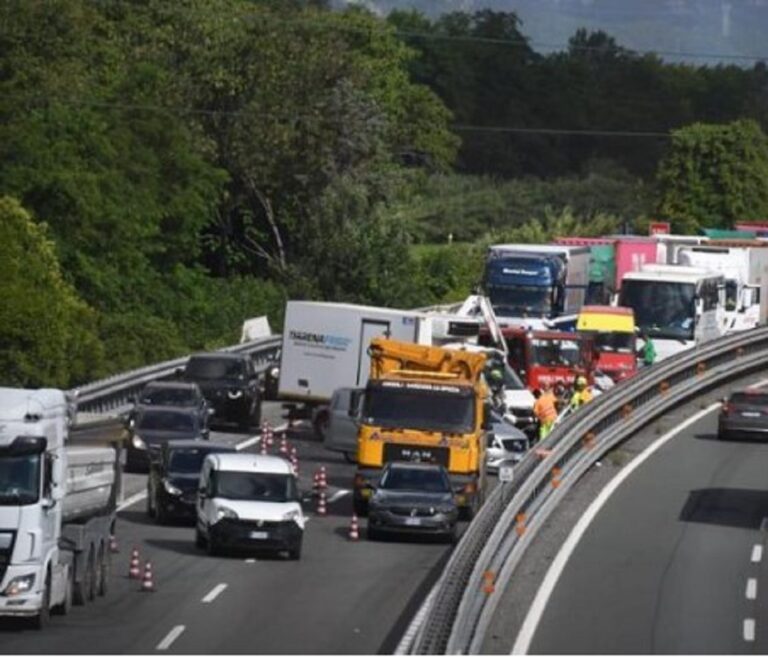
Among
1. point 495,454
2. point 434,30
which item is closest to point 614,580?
point 495,454

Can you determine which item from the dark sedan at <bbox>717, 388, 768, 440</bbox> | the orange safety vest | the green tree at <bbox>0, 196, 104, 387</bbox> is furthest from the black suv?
the dark sedan at <bbox>717, 388, 768, 440</bbox>

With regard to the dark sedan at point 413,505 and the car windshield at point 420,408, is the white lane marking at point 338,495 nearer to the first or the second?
the car windshield at point 420,408

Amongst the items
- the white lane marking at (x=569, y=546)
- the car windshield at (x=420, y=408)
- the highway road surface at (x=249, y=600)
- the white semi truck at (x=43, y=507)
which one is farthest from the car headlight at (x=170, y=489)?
the white semi truck at (x=43, y=507)

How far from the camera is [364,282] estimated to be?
8438cm

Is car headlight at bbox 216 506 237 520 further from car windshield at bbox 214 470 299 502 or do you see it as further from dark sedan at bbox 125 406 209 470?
dark sedan at bbox 125 406 209 470

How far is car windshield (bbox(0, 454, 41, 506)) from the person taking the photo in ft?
→ 95.0

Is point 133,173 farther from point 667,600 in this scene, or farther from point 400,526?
point 667,600

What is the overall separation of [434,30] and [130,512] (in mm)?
149978

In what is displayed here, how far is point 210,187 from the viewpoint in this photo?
3383 inches

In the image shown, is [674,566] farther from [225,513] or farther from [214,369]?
[214,369]

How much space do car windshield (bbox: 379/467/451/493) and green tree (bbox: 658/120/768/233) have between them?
88.7 metres

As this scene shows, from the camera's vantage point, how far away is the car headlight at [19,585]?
1129 inches

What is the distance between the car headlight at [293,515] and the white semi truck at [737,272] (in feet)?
131

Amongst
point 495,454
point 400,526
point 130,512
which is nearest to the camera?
point 400,526
